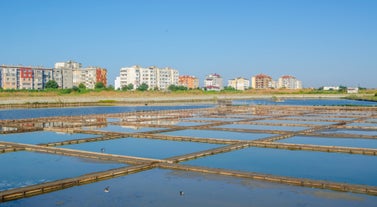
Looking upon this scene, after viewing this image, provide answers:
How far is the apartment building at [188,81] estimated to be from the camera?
110125mm

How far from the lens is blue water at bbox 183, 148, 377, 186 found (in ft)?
24.6

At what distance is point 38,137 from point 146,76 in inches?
3221

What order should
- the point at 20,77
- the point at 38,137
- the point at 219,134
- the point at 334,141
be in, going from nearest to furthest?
the point at 334,141 → the point at 38,137 → the point at 219,134 → the point at 20,77

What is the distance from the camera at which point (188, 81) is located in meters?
114

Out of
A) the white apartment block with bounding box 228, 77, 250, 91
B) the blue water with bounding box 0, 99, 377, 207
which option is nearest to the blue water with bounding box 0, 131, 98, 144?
the blue water with bounding box 0, 99, 377, 207

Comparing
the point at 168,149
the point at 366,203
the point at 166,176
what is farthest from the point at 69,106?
the point at 366,203

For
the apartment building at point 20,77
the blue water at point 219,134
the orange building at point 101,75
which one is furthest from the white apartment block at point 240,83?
the blue water at point 219,134

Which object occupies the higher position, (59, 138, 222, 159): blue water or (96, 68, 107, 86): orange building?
(96, 68, 107, 86): orange building

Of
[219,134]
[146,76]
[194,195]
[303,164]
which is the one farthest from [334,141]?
[146,76]

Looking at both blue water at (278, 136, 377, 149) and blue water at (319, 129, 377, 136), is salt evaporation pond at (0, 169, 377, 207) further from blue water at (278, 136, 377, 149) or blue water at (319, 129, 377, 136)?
blue water at (319, 129, 377, 136)

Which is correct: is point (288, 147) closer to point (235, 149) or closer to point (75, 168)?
point (235, 149)

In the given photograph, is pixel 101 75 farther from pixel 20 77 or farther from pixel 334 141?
pixel 334 141

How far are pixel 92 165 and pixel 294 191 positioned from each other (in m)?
4.02

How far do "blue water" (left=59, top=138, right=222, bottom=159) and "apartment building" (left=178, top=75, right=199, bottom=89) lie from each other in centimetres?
9630
